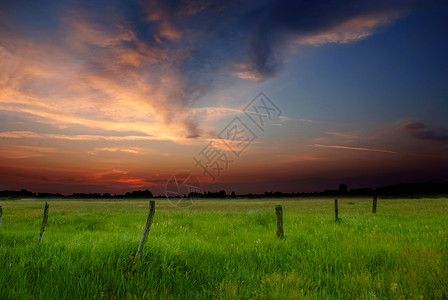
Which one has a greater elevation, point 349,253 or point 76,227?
point 349,253

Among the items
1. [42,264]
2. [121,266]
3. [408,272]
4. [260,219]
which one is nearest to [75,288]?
[121,266]

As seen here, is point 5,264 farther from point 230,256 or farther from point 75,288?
point 230,256

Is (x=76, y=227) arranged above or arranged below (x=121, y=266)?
below

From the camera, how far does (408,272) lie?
6137mm

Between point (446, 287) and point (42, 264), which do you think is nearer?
point (446, 287)

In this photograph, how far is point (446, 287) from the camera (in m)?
5.19

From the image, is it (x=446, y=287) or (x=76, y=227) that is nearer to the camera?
(x=446, y=287)

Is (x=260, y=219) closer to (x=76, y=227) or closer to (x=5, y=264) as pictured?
(x=76, y=227)

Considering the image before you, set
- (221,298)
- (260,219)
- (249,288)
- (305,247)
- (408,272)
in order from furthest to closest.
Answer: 1. (260,219)
2. (305,247)
3. (408,272)
4. (249,288)
5. (221,298)

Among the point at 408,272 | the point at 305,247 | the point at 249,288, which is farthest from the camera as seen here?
the point at 305,247

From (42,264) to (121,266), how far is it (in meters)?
1.81

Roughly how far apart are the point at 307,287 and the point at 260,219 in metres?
11.6

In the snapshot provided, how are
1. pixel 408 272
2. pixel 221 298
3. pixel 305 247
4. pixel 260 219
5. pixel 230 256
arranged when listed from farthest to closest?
pixel 260 219
pixel 305 247
pixel 230 256
pixel 408 272
pixel 221 298

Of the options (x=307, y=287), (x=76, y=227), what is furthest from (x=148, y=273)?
(x=76, y=227)
